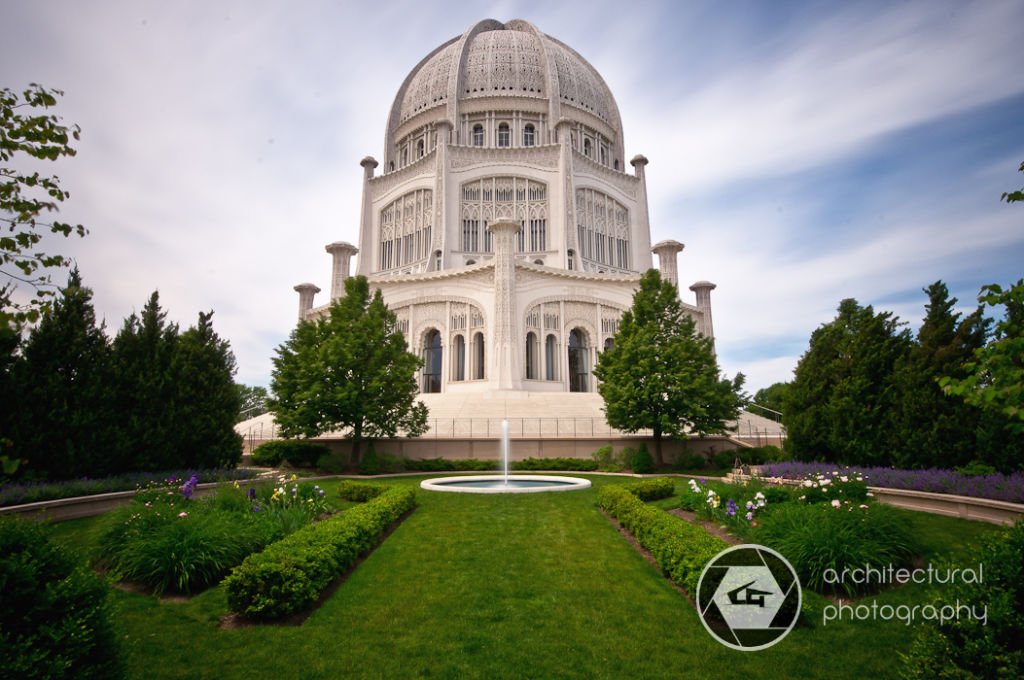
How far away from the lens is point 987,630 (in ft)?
12.7

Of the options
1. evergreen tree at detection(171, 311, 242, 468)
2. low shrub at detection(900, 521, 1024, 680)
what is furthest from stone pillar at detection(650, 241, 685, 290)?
low shrub at detection(900, 521, 1024, 680)

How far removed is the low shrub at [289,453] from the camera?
22688 millimetres

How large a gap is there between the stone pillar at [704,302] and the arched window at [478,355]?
767 inches

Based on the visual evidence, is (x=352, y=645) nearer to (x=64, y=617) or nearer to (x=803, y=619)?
(x=64, y=617)

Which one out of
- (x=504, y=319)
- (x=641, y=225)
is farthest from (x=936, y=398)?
(x=641, y=225)

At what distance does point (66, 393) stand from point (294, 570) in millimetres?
10499

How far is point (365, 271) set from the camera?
49.6 meters

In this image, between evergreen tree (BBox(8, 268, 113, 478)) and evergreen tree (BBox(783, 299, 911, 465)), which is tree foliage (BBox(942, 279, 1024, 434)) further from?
evergreen tree (BBox(8, 268, 113, 478))

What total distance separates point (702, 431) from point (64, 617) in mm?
21626

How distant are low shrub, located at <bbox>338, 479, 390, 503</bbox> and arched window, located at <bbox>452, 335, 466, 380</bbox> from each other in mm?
23817

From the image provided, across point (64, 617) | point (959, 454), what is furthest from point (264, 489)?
point (959, 454)

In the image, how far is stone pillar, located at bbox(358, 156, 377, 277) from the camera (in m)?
49.7

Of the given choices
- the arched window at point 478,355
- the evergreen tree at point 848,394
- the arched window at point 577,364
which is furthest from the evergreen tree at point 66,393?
the arched window at point 577,364

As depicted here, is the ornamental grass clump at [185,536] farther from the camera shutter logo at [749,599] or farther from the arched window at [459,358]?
the arched window at [459,358]
